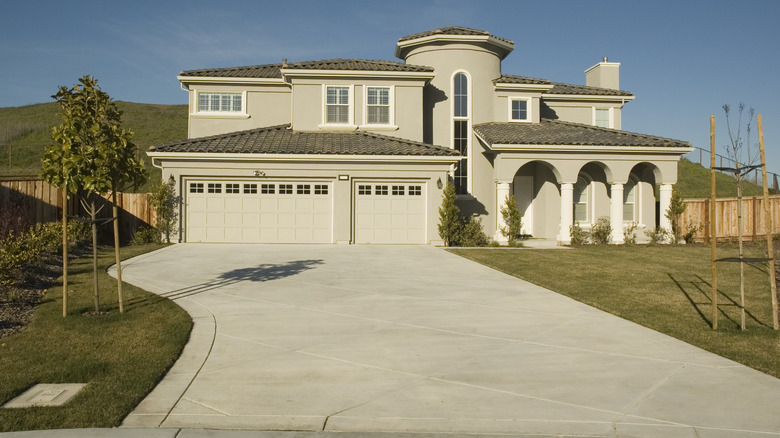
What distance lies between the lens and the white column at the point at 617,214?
23.0 meters

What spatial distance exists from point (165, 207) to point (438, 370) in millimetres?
16393

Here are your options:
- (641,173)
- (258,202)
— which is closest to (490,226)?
(641,173)

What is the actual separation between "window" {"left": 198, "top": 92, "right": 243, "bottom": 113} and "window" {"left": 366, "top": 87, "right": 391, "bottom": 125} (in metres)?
5.91

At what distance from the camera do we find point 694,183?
45.7 m

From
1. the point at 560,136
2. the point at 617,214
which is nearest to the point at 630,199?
the point at 617,214

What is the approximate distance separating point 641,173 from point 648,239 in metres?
3.03

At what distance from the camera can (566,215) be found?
2259 cm

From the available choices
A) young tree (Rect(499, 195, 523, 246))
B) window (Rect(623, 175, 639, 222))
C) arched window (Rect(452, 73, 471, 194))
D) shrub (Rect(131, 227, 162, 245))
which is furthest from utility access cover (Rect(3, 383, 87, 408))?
window (Rect(623, 175, 639, 222))

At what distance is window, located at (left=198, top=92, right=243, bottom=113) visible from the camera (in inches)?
973

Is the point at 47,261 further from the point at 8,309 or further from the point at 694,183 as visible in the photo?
the point at 694,183

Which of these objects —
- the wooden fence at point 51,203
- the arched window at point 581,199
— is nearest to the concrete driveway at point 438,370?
the wooden fence at point 51,203

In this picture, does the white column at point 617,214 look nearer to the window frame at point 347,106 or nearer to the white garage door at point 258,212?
the window frame at point 347,106

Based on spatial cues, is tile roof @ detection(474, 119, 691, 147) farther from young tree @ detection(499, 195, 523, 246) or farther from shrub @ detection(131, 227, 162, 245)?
shrub @ detection(131, 227, 162, 245)

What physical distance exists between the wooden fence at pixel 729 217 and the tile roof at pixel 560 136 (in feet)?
10.7
